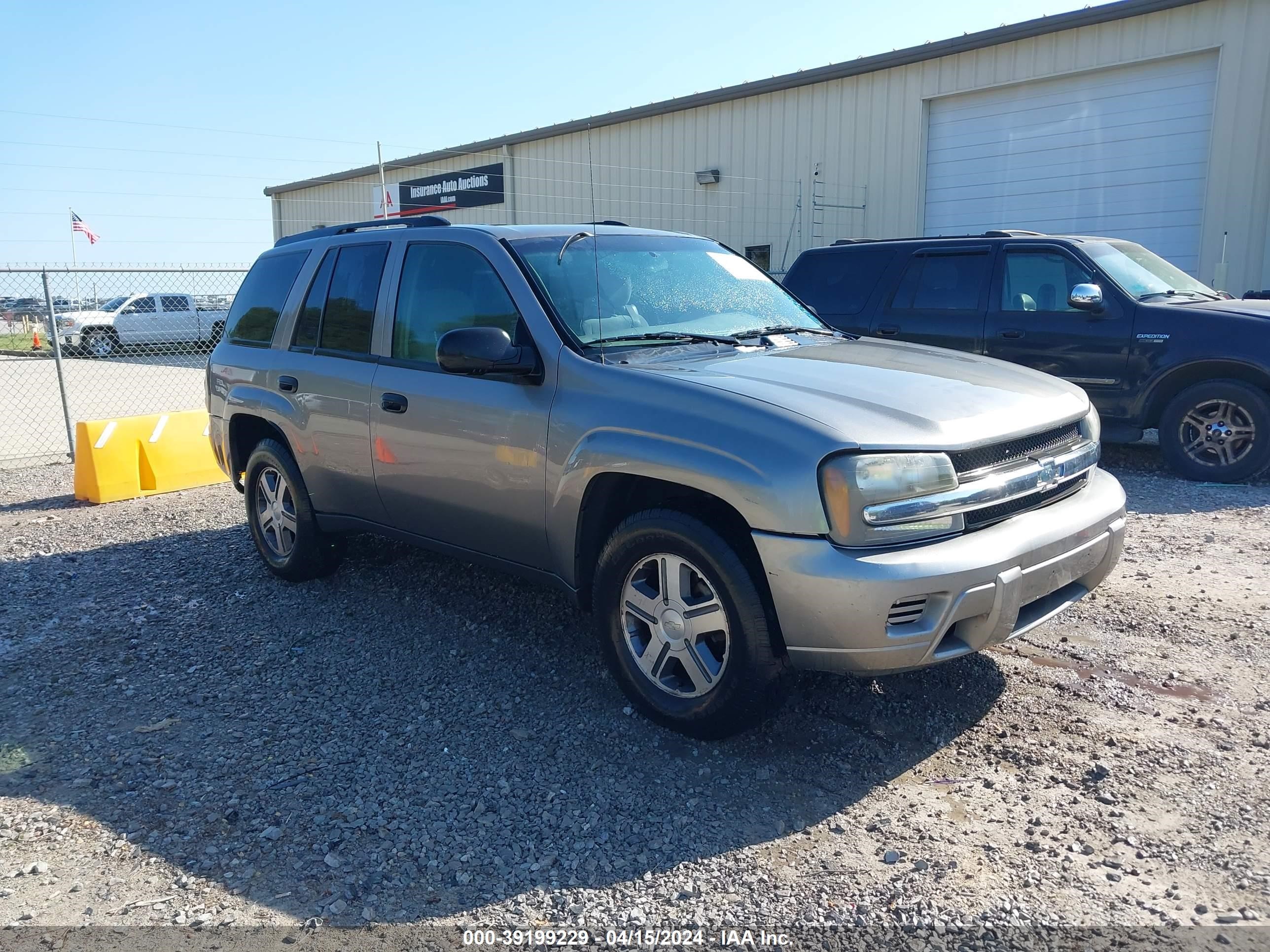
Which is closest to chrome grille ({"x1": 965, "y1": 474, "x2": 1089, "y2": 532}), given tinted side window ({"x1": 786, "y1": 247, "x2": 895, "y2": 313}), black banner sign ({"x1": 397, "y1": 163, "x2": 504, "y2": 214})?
tinted side window ({"x1": 786, "y1": 247, "x2": 895, "y2": 313})

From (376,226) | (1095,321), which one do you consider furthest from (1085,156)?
(376,226)

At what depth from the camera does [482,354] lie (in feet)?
12.3

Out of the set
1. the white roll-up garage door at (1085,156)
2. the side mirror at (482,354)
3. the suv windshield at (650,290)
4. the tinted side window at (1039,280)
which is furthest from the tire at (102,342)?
the side mirror at (482,354)

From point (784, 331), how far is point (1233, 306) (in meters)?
5.30

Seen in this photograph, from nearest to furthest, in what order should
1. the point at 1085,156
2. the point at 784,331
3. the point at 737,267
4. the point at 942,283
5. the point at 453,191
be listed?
the point at 784,331
the point at 737,267
the point at 942,283
the point at 1085,156
the point at 453,191

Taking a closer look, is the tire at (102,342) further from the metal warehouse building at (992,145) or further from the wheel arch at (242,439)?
the wheel arch at (242,439)

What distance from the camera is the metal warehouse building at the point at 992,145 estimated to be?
12227 mm

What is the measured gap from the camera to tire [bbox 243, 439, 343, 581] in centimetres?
532

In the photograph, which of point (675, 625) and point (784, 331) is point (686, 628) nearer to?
point (675, 625)

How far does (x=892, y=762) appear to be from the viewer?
11.2 ft

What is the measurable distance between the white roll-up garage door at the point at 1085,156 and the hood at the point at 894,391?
10622 millimetres

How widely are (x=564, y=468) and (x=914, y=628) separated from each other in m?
1.45

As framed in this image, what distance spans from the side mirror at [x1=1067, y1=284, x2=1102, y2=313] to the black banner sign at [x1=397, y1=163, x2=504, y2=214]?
1760 cm

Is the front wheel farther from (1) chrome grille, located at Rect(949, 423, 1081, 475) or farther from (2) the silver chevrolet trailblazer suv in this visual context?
(1) chrome grille, located at Rect(949, 423, 1081, 475)
